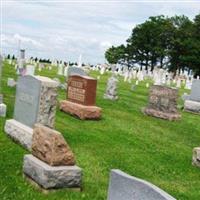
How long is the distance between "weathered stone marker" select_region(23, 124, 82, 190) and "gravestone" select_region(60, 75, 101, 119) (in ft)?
23.1

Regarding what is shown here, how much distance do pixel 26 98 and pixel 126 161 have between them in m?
2.71

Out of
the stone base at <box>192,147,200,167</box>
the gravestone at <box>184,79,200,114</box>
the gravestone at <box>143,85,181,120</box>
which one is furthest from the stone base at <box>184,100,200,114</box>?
the stone base at <box>192,147,200,167</box>

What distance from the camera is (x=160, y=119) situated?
1830cm

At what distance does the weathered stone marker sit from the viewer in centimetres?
840

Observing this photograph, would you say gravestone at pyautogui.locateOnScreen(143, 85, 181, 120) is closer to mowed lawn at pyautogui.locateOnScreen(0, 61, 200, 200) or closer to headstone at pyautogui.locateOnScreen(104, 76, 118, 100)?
mowed lawn at pyautogui.locateOnScreen(0, 61, 200, 200)

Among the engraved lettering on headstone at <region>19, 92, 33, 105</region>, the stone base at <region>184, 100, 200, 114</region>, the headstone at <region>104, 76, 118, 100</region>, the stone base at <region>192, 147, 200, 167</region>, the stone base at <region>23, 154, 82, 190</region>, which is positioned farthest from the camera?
the stone base at <region>184, 100, 200, 114</region>

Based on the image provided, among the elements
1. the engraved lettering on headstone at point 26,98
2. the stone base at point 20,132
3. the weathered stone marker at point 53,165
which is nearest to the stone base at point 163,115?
the engraved lettering on headstone at point 26,98

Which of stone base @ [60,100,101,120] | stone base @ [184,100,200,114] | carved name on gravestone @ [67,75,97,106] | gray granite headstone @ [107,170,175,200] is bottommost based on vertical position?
stone base @ [184,100,200,114]

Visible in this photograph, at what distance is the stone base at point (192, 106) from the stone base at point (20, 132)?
38.2ft

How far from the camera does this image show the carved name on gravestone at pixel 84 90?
1636 centimetres

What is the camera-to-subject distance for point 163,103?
1870 cm

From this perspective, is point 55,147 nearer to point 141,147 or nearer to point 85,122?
point 141,147

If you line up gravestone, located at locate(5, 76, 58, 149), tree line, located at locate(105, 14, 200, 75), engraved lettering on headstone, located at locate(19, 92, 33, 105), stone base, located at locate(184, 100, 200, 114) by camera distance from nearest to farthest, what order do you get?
1. gravestone, located at locate(5, 76, 58, 149)
2. engraved lettering on headstone, located at locate(19, 92, 33, 105)
3. stone base, located at locate(184, 100, 200, 114)
4. tree line, located at locate(105, 14, 200, 75)

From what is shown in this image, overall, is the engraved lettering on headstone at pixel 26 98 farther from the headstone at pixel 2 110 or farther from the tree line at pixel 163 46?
the tree line at pixel 163 46
